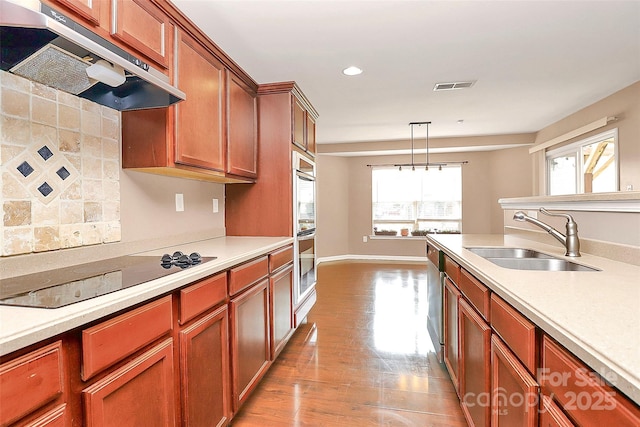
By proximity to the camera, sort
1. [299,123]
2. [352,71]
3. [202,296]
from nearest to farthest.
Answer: [202,296], [352,71], [299,123]

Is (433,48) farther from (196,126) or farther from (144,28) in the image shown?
(144,28)

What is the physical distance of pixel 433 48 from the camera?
257cm

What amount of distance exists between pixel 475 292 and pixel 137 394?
1386 millimetres

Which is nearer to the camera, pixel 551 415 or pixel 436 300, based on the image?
pixel 551 415

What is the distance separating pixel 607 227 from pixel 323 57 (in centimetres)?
219

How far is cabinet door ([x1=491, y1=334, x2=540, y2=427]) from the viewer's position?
0.96 metres

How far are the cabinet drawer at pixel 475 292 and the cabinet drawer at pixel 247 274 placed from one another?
46.3 inches

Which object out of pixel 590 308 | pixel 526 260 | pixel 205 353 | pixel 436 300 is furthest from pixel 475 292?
pixel 205 353

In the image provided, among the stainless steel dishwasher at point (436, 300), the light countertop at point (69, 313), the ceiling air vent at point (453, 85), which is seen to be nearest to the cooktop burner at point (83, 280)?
the light countertop at point (69, 313)

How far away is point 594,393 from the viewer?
680mm

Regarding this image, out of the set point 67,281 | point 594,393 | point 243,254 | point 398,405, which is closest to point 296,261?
point 243,254

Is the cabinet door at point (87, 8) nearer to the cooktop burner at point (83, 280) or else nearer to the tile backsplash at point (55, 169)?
the tile backsplash at point (55, 169)

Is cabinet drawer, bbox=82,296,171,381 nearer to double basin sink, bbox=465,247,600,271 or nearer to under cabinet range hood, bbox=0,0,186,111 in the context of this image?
under cabinet range hood, bbox=0,0,186,111

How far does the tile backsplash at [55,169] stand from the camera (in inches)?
51.4
